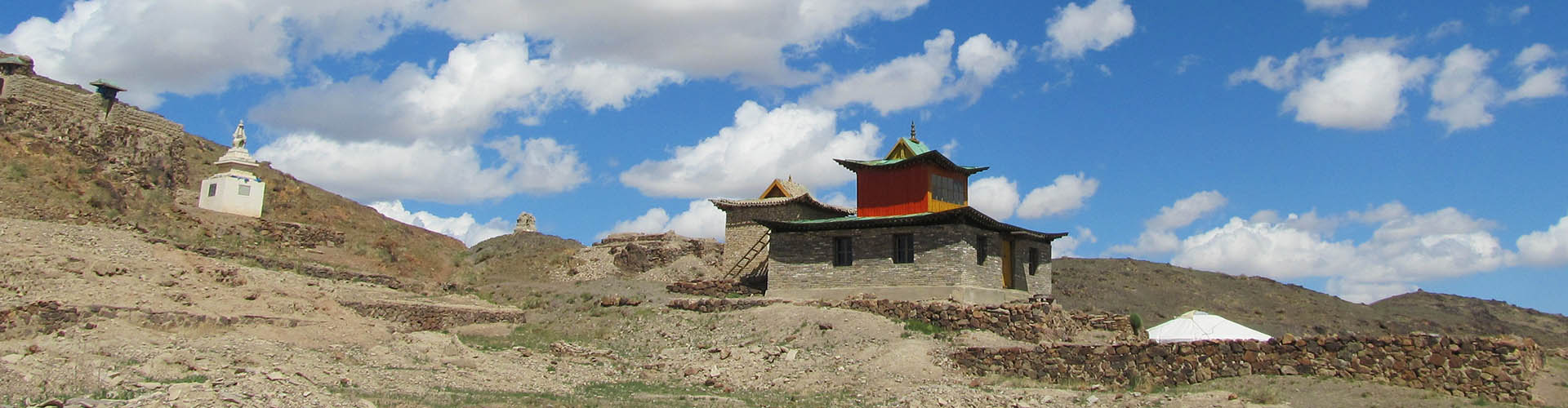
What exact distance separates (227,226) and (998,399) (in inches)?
998

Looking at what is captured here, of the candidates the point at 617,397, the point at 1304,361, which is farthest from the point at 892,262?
the point at 1304,361

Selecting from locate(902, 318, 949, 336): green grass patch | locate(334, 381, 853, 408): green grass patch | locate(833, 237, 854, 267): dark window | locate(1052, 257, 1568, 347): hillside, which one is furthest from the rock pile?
locate(1052, 257, 1568, 347): hillside

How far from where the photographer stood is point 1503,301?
2672 inches

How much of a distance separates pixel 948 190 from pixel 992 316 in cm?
779

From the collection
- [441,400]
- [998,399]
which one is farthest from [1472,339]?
[441,400]

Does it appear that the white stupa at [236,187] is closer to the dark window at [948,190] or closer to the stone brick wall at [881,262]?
the stone brick wall at [881,262]

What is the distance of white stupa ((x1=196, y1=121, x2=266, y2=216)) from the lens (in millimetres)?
33562

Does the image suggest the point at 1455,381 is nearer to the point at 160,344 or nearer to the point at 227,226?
the point at 160,344

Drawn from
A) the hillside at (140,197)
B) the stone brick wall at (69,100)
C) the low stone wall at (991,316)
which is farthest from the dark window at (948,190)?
the stone brick wall at (69,100)

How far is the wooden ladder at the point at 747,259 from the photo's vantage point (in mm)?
37969

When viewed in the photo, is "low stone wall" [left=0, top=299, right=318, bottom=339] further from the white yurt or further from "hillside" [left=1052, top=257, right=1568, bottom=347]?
"hillside" [left=1052, top=257, right=1568, bottom=347]

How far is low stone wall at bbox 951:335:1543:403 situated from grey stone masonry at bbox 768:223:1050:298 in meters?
6.52

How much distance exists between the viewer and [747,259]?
38656 millimetres

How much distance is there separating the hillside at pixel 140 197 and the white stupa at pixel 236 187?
0.81 metres
